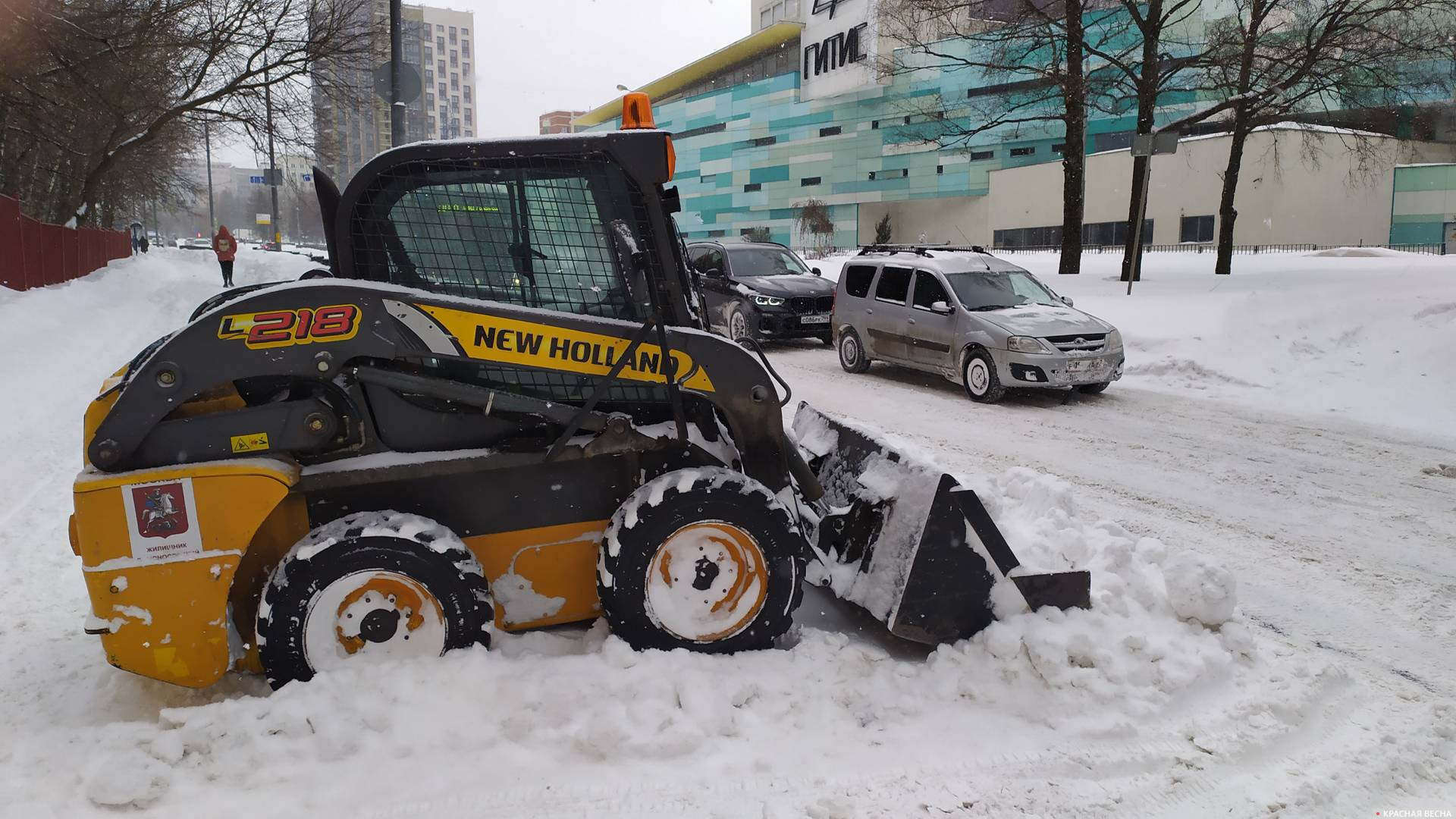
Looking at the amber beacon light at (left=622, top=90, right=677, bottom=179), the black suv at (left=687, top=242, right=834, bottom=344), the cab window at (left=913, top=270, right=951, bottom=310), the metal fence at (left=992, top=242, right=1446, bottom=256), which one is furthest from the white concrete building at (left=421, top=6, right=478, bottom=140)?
the amber beacon light at (left=622, top=90, right=677, bottom=179)

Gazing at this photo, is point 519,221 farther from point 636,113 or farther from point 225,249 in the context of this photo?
point 225,249

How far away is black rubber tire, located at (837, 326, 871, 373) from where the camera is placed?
1295cm

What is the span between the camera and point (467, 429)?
3.87 m

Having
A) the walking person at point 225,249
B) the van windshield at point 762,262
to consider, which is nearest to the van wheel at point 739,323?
the van windshield at point 762,262

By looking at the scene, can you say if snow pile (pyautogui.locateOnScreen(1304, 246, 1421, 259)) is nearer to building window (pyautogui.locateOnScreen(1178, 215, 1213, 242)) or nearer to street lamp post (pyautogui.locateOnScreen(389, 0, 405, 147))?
building window (pyautogui.locateOnScreen(1178, 215, 1213, 242))

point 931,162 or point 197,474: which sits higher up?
point 931,162

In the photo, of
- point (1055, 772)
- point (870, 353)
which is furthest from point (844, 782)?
point (870, 353)

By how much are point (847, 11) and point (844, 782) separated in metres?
72.8

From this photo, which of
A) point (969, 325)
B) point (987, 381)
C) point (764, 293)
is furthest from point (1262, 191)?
point (987, 381)

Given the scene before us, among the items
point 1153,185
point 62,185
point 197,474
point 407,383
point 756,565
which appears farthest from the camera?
point 1153,185

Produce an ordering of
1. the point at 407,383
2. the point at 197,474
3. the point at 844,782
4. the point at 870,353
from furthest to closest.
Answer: the point at 870,353 → the point at 407,383 → the point at 197,474 → the point at 844,782

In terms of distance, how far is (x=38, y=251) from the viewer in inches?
771

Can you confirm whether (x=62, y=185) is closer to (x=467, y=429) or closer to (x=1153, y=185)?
(x=467, y=429)

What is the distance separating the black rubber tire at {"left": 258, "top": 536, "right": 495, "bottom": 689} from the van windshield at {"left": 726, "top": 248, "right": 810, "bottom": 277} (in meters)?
13.0
